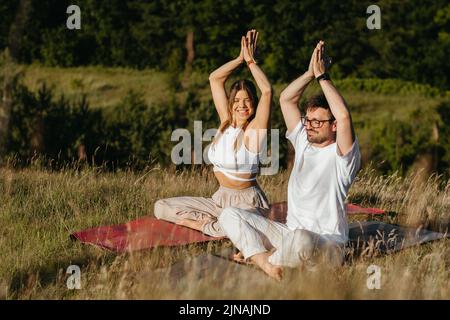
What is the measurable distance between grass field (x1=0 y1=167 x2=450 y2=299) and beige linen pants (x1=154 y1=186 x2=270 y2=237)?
1.15 ft

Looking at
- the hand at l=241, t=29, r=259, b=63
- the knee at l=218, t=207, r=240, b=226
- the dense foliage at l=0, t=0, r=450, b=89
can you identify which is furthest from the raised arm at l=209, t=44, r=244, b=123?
the dense foliage at l=0, t=0, r=450, b=89

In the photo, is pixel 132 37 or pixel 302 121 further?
pixel 132 37

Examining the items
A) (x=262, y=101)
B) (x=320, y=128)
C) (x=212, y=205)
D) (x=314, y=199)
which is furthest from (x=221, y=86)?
(x=314, y=199)

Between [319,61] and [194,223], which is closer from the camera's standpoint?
[319,61]

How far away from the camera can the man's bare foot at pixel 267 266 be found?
4203 mm

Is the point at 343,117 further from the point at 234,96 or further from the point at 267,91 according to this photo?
the point at 234,96

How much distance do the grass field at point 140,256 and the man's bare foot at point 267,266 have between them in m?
0.05

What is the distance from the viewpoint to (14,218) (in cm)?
576

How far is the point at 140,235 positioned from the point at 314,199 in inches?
53.7

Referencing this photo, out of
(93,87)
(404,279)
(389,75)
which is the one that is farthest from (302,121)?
(389,75)

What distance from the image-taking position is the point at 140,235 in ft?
17.3

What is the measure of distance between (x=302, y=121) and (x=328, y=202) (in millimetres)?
627
